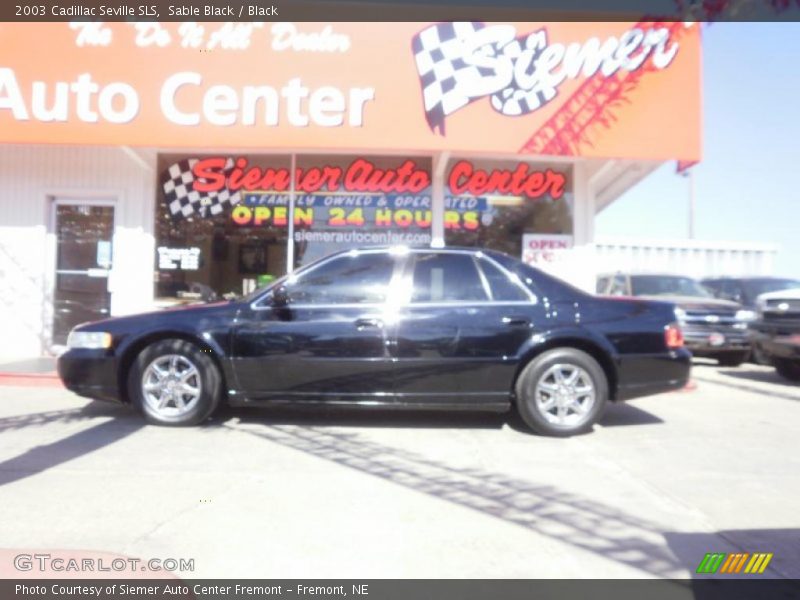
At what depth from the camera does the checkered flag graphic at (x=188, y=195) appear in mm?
9984

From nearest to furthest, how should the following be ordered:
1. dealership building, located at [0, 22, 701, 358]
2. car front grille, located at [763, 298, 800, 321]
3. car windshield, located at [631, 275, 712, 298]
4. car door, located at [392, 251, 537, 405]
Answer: car door, located at [392, 251, 537, 405]
dealership building, located at [0, 22, 701, 358]
car front grille, located at [763, 298, 800, 321]
car windshield, located at [631, 275, 712, 298]

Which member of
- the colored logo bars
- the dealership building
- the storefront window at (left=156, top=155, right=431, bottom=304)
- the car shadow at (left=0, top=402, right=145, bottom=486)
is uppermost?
the dealership building

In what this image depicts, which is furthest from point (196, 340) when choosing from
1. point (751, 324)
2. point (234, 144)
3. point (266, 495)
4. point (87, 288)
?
point (751, 324)

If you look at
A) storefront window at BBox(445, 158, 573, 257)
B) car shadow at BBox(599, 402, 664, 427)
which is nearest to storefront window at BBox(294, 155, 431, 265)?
storefront window at BBox(445, 158, 573, 257)

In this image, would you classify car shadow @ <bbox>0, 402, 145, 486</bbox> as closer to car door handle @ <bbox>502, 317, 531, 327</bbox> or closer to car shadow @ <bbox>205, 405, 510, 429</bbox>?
car shadow @ <bbox>205, 405, 510, 429</bbox>

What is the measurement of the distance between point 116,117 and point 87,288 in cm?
268

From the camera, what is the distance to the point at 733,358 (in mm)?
11391

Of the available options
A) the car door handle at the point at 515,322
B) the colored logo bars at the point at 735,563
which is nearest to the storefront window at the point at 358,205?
the car door handle at the point at 515,322

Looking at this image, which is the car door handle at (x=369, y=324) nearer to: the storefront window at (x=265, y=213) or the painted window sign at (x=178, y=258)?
the storefront window at (x=265, y=213)

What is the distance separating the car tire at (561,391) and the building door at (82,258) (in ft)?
22.4

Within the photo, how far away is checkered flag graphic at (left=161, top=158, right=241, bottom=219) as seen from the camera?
9.98 metres

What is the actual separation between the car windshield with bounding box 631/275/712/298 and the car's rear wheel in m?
1.09

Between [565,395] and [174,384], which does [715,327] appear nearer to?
[565,395]

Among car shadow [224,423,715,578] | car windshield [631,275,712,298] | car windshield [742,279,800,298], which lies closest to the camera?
car shadow [224,423,715,578]
